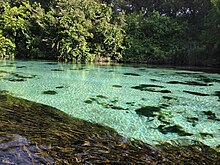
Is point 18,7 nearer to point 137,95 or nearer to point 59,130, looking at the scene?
point 137,95

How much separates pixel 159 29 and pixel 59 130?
89.1 feet

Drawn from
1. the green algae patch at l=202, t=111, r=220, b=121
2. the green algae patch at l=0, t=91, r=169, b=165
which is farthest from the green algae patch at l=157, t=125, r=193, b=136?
the green algae patch at l=202, t=111, r=220, b=121

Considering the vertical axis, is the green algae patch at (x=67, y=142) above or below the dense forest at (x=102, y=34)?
below

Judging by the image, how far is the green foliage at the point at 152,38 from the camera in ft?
92.4

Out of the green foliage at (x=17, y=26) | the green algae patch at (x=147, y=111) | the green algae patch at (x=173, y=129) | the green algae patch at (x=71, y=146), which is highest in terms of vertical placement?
the green foliage at (x=17, y=26)

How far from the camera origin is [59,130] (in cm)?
434

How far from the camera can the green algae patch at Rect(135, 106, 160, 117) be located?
249 inches

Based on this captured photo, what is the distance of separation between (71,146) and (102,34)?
23999 millimetres

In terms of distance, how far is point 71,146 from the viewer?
3.63 meters

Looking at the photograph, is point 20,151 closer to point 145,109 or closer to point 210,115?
point 145,109

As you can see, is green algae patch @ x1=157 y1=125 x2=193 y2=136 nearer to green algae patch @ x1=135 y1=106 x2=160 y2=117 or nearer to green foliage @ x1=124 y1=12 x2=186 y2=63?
green algae patch @ x1=135 y1=106 x2=160 y2=117

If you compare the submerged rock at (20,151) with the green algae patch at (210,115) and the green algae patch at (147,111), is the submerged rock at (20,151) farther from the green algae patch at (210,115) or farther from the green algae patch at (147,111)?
the green algae patch at (210,115)

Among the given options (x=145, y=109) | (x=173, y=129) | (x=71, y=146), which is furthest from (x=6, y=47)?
(x=71, y=146)

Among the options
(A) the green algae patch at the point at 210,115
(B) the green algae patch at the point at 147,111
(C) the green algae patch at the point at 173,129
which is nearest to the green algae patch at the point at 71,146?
(C) the green algae patch at the point at 173,129
